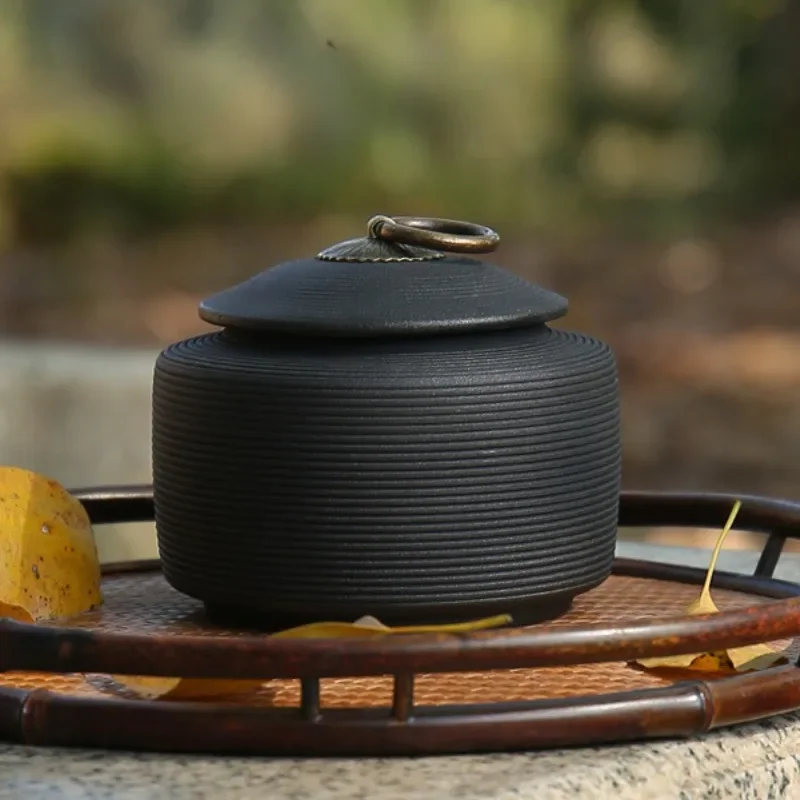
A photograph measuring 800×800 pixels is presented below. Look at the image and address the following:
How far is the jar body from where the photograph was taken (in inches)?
51.9

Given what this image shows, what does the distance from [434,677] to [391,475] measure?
163 mm

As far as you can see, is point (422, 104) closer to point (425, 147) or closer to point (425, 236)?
point (425, 147)

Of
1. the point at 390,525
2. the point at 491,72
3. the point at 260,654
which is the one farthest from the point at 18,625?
the point at 491,72

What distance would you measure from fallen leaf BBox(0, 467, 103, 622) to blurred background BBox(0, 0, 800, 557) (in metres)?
5.43

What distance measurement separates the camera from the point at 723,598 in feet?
5.18

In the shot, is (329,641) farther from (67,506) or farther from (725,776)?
(67,506)

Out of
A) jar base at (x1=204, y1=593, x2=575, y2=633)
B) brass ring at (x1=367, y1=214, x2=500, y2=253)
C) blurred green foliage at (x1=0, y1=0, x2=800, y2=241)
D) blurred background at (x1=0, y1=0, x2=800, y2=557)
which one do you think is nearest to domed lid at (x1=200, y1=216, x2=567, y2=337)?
brass ring at (x1=367, y1=214, x2=500, y2=253)

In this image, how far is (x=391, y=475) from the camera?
1316 millimetres

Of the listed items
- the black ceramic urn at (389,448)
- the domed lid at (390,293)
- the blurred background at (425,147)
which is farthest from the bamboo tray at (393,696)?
the blurred background at (425,147)

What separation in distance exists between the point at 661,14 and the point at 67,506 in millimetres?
6437

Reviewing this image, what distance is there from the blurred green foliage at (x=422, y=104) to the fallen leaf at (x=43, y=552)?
5.95 meters

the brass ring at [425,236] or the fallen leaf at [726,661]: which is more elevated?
the brass ring at [425,236]

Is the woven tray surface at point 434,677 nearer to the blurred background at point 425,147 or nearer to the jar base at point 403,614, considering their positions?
the jar base at point 403,614

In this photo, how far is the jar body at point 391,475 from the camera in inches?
51.9
